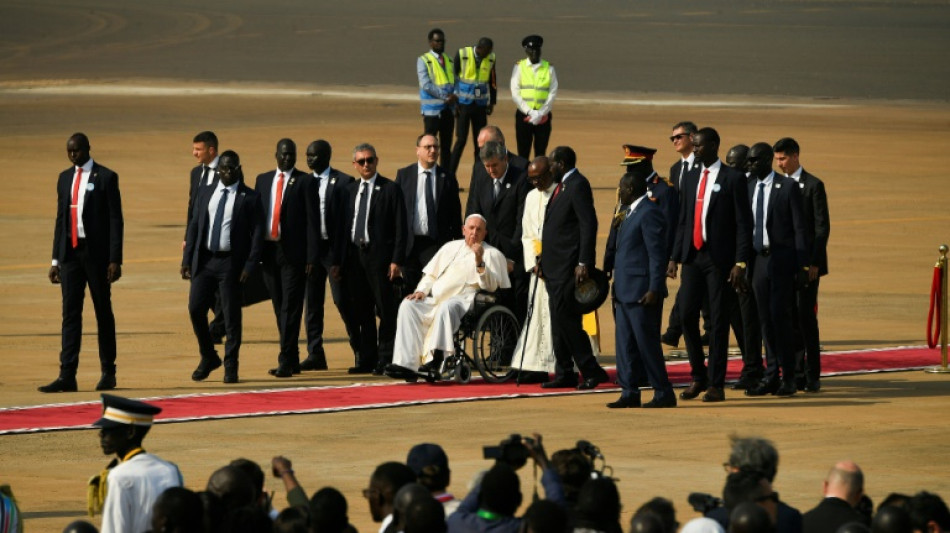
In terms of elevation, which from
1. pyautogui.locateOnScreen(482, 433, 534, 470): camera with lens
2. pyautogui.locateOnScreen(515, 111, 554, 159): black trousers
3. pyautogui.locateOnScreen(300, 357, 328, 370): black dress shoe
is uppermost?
pyautogui.locateOnScreen(515, 111, 554, 159): black trousers

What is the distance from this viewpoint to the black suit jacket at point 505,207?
699 inches

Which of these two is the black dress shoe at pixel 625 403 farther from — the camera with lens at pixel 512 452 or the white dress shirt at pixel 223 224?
the camera with lens at pixel 512 452

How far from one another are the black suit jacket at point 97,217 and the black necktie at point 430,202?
9.07 ft

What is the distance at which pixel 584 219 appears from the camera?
53.6 feet

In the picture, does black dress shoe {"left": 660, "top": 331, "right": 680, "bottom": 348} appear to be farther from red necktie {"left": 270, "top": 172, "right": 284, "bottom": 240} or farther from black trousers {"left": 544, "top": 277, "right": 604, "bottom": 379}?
red necktie {"left": 270, "top": 172, "right": 284, "bottom": 240}

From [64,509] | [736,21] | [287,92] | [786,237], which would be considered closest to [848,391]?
[786,237]

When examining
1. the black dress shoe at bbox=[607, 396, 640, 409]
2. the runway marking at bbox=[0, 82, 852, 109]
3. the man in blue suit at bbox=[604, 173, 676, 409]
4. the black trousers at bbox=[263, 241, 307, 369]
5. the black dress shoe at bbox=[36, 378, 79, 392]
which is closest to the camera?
the man in blue suit at bbox=[604, 173, 676, 409]

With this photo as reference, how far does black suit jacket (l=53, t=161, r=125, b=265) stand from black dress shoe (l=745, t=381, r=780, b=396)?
5152mm

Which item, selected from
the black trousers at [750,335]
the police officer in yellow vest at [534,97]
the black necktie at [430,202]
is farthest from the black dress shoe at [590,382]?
the police officer in yellow vest at [534,97]

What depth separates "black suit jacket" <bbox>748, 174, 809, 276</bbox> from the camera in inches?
631

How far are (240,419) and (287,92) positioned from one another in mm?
39138

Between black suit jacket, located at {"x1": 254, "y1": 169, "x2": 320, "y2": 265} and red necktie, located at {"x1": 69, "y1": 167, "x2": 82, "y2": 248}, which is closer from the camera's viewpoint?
red necktie, located at {"x1": 69, "y1": 167, "x2": 82, "y2": 248}

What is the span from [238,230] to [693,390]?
4010mm

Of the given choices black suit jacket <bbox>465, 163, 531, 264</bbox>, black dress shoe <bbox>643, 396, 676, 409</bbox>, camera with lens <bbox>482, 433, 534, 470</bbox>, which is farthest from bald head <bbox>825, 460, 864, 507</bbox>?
black suit jacket <bbox>465, 163, 531, 264</bbox>
